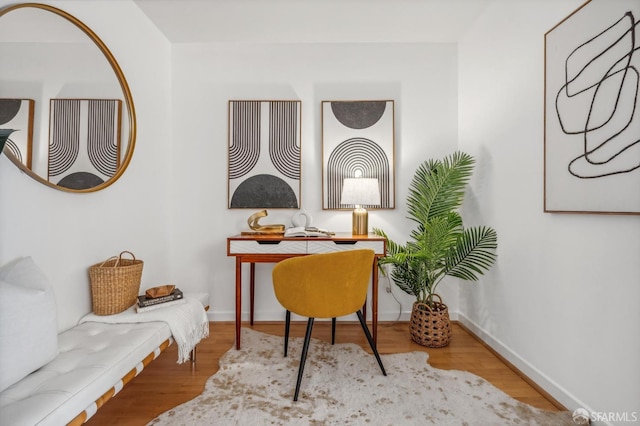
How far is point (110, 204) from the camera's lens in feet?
6.49

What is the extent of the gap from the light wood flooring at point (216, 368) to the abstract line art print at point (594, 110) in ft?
3.58

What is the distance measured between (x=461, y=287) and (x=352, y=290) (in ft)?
5.01

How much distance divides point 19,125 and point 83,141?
13.2 inches

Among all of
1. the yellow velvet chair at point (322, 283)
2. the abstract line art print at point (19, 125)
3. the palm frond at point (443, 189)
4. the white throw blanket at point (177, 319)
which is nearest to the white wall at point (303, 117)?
the palm frond at point (443, 189)

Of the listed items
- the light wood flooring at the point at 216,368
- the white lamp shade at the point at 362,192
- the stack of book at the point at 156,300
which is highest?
the white lamp shade at the point at 362,192

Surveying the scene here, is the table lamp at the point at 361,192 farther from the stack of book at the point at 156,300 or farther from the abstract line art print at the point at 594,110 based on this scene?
the stack of book at the point at 156,300

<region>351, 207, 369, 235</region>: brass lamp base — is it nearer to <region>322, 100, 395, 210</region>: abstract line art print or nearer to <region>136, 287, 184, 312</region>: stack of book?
<region>322, 100, 395, 210</region>: abstract line art print

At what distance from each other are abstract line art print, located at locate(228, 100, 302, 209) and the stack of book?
1.04m

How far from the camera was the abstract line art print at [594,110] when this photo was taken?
120 centimetres

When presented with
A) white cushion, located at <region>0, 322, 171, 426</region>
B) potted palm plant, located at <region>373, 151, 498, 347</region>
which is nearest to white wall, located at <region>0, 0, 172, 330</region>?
white cushion, located at <region>0, 322, 171, 426</region>

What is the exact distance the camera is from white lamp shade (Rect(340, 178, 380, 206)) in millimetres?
2264

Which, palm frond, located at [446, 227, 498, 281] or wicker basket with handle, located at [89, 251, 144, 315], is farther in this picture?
palm frond, located at [446, 227, 498, 281]

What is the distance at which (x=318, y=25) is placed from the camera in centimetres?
252

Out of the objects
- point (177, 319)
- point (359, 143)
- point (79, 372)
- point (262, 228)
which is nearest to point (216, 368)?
point (177, 319)
